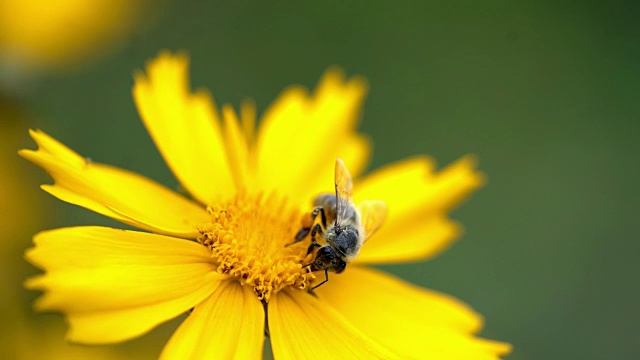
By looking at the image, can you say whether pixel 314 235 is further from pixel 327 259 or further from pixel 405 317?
pixel 405 317

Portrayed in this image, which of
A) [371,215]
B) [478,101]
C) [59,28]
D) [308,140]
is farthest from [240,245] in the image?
[478,101]

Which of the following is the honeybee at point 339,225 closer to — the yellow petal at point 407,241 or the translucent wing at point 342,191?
the translucent wing at point 342,191

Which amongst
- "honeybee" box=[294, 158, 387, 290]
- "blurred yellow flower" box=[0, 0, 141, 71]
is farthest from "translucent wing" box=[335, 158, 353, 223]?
"blurred yellow flower" box=[0, 0, 141, 71]

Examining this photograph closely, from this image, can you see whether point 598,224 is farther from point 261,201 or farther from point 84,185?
point 84,185

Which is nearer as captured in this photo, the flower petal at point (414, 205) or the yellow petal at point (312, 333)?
the yellow petal at point (312, 333)

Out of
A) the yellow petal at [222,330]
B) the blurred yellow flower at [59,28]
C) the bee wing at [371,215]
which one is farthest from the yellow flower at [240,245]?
the blurred yellow flower at [59,28]

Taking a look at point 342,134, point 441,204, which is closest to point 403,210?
point 441,204
